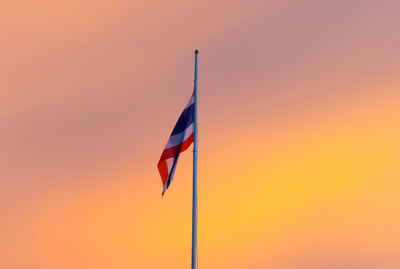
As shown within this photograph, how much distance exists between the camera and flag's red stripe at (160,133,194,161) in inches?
1134

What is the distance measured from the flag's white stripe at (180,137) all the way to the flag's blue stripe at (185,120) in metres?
0.17

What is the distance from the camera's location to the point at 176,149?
94.9ft

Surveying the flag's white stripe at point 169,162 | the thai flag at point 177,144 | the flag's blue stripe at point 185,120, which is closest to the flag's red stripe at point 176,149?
the thai flag at point 177,144

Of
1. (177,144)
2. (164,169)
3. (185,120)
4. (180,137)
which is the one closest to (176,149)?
(177,144)

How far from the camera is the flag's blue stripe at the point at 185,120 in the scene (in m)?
29.0

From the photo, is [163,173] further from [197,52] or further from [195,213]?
[197,52]

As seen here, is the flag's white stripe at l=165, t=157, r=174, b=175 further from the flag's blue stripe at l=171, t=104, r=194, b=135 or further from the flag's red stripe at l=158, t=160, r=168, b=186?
the flag's blue stripe at l=171, t=104, r=194, b=135

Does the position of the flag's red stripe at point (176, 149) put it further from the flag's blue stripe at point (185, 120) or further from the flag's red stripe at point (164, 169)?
the flag's blue stripe at point (185, 120)

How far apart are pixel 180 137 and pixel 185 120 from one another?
2.60 ft

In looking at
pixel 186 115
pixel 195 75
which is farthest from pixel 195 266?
pixel 195 75

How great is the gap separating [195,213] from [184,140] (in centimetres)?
355

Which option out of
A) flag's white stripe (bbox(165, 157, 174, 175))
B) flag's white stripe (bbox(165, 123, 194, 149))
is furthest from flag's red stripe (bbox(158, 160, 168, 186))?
flag's white stripe (bbox(165, 123, 194, 149))

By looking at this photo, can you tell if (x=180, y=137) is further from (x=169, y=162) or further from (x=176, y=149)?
(x=169, y=162)

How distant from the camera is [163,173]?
29.1 metres
